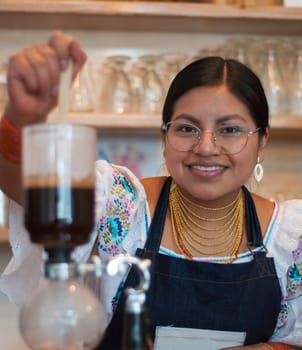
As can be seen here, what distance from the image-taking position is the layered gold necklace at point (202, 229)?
4.61ft

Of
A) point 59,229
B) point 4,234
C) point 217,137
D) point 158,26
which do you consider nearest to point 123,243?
point 217,137

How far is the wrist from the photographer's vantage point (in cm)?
88

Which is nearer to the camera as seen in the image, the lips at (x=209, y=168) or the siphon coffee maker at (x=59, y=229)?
the siphon coffee maker at (x=59, y=229)

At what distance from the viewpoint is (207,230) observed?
1.41 m

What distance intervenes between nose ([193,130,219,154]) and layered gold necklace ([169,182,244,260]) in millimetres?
186

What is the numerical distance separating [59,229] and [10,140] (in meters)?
0.35

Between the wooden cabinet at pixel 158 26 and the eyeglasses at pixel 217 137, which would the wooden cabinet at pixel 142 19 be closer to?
the wooden cabinet at pixel 158 26

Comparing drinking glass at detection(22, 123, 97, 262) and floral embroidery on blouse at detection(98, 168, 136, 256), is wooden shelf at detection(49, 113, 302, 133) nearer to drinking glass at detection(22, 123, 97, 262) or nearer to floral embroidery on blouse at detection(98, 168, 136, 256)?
floral embroidery on blouse at detection(98, 168, 136, 256)

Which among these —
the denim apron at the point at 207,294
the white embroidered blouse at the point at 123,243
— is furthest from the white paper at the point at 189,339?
the white embroidered blouse at the point at 123,243

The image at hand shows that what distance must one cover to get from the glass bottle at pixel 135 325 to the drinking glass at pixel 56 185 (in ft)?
0.25

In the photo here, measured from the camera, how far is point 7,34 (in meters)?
2.18

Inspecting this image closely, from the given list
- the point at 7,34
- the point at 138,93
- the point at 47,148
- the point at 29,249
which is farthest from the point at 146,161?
the point at 47,148

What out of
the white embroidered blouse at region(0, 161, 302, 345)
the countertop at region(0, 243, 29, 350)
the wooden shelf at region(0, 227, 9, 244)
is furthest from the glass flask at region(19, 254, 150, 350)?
the countertop at region(0, 243, 29, 350)

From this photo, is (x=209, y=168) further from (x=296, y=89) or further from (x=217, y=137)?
(x=296, y=89)
